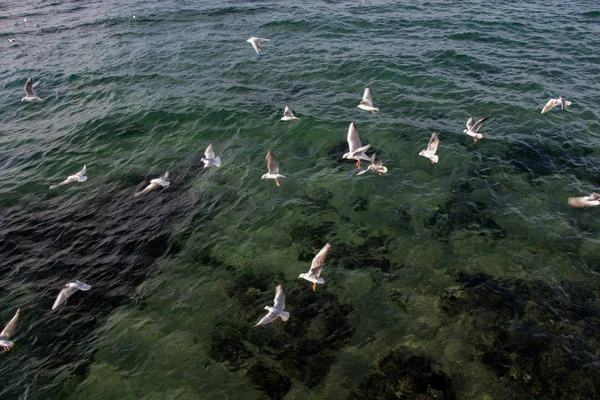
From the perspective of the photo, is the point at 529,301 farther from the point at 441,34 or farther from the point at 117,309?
the point at 441,34

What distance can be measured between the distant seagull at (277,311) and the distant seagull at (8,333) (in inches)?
274

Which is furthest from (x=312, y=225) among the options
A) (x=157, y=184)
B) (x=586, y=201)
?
(x=586, y=201)

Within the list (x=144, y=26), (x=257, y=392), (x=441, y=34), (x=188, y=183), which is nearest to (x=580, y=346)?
(x=257, y=392)

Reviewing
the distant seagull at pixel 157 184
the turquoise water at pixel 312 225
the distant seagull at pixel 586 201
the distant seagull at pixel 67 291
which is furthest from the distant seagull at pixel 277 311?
the distant seagull at pixel 586 201

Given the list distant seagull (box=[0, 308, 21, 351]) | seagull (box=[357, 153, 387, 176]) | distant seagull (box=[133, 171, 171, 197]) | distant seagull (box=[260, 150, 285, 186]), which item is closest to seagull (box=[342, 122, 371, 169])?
seagull (box=[357, 153, 387, 176])

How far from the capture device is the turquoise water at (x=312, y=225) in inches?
376

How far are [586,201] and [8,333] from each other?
18.8 metres

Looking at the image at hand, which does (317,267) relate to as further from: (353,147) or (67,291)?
(67,291)

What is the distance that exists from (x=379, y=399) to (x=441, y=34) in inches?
1035

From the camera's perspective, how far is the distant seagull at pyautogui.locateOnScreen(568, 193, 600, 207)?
13.2 meters

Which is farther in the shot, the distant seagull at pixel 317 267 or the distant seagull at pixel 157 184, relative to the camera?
the distant seagull at pixel 157 184

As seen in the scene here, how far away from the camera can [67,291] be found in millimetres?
11500

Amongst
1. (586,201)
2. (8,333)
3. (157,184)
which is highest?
(157,184)

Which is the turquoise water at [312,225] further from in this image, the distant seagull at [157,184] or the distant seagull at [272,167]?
the distant seagull at [272,167]
